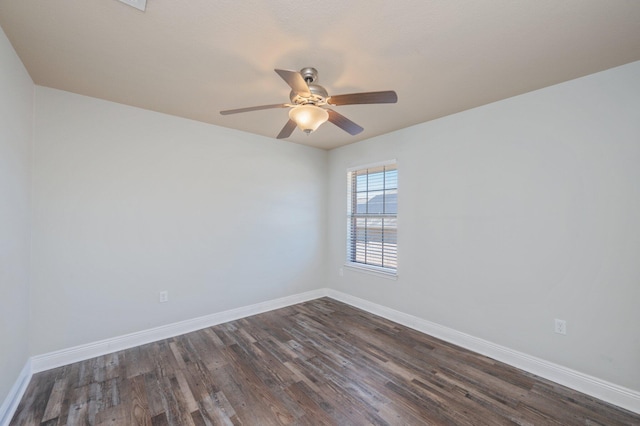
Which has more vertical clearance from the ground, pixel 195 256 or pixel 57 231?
pixel 57 231

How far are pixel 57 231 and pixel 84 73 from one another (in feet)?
4.60

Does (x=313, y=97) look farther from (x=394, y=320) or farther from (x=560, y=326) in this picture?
(x=394, y=320)

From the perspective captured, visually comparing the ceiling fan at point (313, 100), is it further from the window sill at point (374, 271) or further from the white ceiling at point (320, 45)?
the window sill at point (374, 271)

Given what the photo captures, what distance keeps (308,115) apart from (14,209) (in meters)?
2.21

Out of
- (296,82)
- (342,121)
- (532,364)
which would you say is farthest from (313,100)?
(532,364)

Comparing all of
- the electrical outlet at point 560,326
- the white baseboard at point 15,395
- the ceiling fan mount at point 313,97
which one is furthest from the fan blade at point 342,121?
the white baseboard at point 15,395

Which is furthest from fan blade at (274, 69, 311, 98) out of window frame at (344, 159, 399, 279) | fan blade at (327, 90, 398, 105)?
window frame at (344, 159, 399, 279)

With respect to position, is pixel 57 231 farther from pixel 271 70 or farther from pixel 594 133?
pixel 594 133

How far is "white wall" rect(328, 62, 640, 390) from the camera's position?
202 centimetres

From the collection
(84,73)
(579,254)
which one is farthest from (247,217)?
(579,254)

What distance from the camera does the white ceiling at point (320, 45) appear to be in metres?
1.48

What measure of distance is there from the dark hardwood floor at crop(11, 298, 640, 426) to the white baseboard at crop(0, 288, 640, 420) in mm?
71

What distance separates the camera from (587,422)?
1.81 meters

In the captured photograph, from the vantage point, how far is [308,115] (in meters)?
1.90
